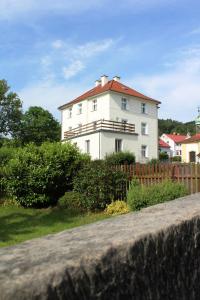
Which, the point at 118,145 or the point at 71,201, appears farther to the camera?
the point at 118,145

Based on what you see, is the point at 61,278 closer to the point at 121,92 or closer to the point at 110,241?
the point at 110,241

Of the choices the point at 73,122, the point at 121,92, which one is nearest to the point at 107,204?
the point at 121,92

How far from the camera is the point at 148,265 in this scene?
2.25m

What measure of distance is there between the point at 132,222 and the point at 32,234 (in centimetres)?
852

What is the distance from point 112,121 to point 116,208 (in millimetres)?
29346

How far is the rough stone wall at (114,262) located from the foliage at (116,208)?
35.5ft

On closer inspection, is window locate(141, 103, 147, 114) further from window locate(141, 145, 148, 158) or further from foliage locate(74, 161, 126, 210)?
foliage locate(74, 161, 126, 210)

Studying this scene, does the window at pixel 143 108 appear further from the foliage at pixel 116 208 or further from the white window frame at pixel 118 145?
the foliage at pixel 116 208

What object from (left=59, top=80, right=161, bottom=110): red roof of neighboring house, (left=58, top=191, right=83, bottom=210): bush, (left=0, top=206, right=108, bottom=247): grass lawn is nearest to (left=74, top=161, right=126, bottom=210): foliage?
(left=58, top=191, right=83, bottom=210): bush

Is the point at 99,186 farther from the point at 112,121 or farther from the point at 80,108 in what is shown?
the point at 80,108

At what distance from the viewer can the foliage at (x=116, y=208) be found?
13867mm

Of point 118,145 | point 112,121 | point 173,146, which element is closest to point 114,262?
point 118,145

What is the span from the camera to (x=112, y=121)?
42969 mm

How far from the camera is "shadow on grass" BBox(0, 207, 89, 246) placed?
10656mm
